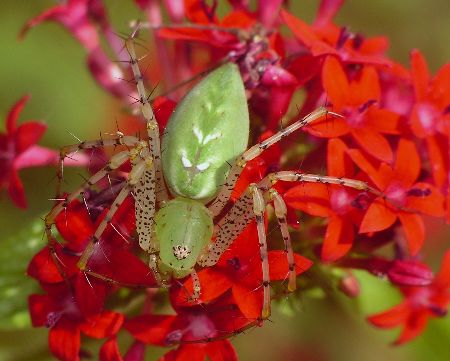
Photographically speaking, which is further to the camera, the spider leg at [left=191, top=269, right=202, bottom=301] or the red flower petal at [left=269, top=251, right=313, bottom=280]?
the red flower petal at [left=269, top=251, right=313, bottom=280]

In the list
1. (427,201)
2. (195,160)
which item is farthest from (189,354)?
(427,201)

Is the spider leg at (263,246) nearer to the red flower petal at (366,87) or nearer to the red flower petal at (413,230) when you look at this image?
the red flower petal at (413,230)

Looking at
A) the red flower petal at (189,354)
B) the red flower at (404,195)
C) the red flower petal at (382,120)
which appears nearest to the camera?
the red flower petal at (189,354)

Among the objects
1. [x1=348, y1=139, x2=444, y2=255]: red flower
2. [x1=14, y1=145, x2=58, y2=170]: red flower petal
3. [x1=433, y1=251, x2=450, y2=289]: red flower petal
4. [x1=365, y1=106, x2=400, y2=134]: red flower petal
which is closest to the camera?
[x1=348, y1=139, x2=444, y2=255]: red flower

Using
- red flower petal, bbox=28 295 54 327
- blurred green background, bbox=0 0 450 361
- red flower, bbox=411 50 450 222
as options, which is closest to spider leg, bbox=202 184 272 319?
red flower petal, bbox=28 295 54 327

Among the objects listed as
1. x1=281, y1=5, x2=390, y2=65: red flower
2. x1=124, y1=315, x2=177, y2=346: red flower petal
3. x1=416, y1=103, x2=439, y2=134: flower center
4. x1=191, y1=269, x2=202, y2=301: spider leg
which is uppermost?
x1=281, y1=5, x2=390, y2=65: red flower

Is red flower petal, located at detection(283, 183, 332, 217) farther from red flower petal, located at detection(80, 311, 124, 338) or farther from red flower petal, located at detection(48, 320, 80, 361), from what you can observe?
red flower petal, located at detection(48, 320, 80, 361)

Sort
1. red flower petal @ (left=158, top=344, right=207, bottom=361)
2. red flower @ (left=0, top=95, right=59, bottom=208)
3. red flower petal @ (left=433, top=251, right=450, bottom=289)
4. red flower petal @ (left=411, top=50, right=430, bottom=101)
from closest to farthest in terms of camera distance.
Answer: red flower petal @ (left=158, top=344, right=207, bottom=361), red flower petal @ (left=411, top=50, right=430, bottom=101), red flower petal @ (left=433, top=251, right=450, bottom=289), red flower @ (left=0, top=95, right=59, bottom=208)

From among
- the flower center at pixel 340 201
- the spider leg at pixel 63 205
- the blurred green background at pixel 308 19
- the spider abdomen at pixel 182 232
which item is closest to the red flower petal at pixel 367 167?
the flower center at pixel 340 201
